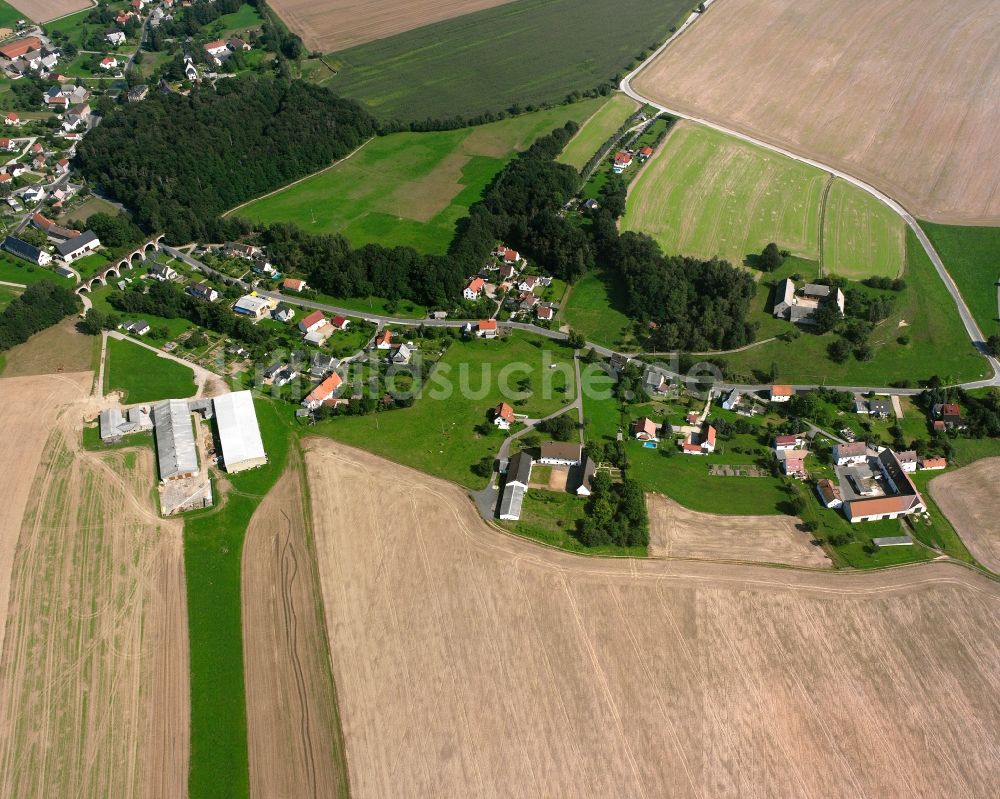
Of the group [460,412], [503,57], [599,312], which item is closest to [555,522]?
[460,412]

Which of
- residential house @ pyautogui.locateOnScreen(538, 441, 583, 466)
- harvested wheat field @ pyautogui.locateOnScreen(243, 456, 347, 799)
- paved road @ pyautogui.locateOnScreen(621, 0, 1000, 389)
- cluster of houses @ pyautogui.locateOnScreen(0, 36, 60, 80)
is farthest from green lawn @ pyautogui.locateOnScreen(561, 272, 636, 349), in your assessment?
cluster of houses @ pyautogui.locateOnScreen(0, 36, 60, 80)

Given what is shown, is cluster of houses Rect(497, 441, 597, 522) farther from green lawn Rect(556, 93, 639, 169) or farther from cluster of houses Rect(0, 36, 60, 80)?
cluster of houses Rect(0, 36, 60, 80)

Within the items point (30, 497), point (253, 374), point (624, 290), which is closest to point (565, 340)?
point (624, 290)

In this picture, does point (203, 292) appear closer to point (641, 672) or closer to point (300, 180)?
point (300, 180)

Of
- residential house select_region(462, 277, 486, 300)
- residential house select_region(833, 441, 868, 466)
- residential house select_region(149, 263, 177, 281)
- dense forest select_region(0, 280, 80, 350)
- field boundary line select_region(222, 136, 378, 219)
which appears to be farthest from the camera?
field boundary line select_region(222, 136, 378, 219)

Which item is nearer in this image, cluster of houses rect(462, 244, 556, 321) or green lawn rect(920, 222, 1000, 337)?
green lawn rect(920, 222, 1000, 337)

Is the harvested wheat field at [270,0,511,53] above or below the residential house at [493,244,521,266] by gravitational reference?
above

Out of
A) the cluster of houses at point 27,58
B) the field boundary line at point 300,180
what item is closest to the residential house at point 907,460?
the field boundary line at point 300,180
